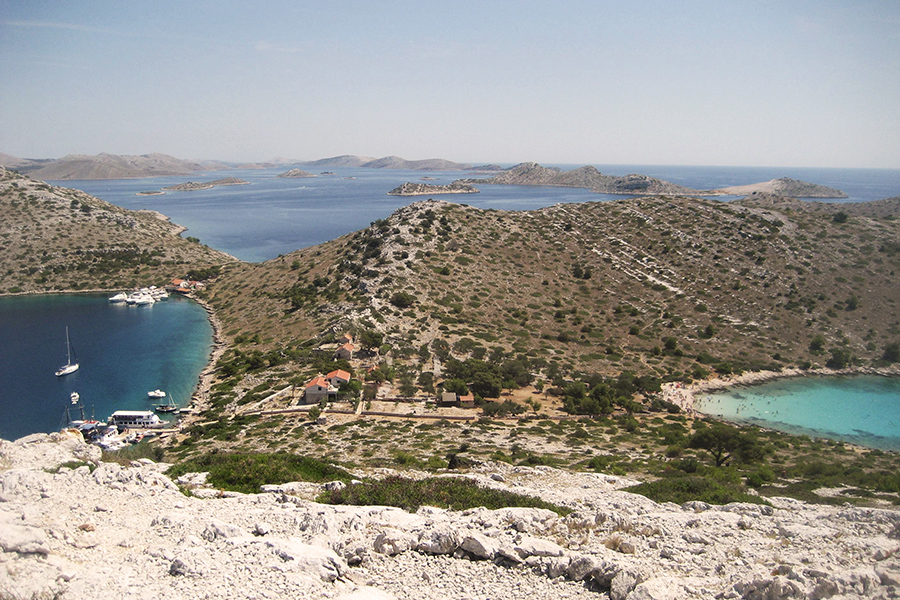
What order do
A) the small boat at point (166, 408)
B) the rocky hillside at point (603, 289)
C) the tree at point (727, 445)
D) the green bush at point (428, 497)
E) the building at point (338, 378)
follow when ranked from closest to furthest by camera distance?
the green bush at point (428, 497), the tree at point (727, 445), the building at point (338, 378), the small boat at point (166, 408), the rocky hillside at point (603, 289)

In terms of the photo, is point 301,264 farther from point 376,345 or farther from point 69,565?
point 69,565

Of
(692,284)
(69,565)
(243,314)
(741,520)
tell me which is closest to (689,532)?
(741,520)

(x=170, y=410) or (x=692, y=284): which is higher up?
(x=692, y=284)

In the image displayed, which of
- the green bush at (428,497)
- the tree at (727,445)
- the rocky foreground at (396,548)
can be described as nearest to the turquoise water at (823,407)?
the tree at (727,445)

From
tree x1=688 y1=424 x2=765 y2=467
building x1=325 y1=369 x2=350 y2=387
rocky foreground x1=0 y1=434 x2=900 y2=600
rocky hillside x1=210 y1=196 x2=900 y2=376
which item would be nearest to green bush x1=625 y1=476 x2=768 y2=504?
rocky foreground x1=0 y1=434 x2=900 y2=600

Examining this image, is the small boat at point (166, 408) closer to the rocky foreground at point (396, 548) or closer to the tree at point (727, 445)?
the rocky foreground at point (396, 548)

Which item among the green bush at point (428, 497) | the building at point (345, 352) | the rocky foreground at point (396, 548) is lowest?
the building at point (345, 352)

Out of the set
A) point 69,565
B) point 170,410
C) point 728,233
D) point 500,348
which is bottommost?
point 170,410

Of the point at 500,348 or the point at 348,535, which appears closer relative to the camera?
the point at 348,535

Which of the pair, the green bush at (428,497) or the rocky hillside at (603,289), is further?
the rocky hillside at (603,289)
